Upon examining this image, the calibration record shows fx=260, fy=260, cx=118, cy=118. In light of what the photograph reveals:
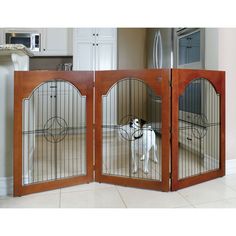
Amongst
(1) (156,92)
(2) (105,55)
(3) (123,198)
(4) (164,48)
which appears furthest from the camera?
(2) (105,55)

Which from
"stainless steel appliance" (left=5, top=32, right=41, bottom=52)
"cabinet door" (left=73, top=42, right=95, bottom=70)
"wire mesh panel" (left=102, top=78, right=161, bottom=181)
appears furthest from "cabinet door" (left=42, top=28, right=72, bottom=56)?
"wire mesh panel" (left=102, top=78, right=161, bottom=181)

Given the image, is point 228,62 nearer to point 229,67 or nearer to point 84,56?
point 229,67

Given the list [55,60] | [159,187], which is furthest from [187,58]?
[55,60]

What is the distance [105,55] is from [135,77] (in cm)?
258

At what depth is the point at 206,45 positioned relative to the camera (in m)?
2.68

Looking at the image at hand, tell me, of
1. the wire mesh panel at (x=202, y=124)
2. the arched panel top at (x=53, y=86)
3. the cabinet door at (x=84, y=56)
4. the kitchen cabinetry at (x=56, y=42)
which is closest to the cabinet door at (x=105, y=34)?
the cabinet door at (x=84, y=56)

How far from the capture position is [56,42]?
4.54 meters

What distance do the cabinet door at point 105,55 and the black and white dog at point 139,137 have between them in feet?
7.87

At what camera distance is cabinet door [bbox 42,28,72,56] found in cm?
451

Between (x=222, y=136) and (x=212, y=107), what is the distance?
31 cm

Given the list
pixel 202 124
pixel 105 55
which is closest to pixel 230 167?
pixel 202 124

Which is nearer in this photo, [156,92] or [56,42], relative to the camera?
[156,92]

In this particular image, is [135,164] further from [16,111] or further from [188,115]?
[16,111]

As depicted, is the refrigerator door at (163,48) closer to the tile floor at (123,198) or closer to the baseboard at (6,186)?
the tile floor at (123,198)
